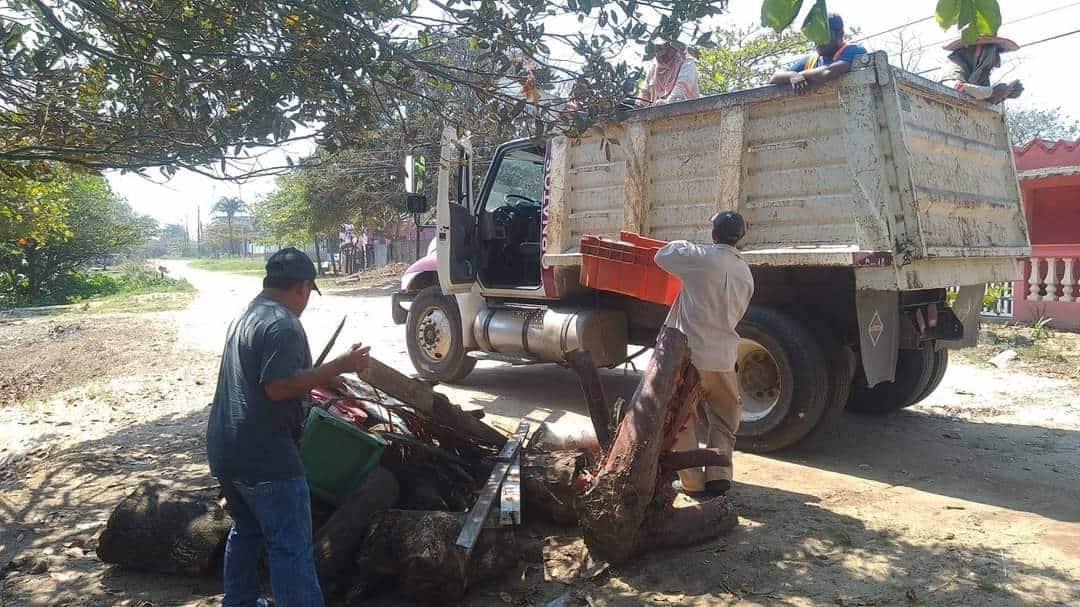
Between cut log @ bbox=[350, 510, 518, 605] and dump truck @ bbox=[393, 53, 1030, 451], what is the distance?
7.01 feet

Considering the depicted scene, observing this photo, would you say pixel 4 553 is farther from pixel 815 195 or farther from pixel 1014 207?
pixel 1014 207

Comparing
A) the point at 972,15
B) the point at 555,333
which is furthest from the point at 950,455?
the point at 972,15

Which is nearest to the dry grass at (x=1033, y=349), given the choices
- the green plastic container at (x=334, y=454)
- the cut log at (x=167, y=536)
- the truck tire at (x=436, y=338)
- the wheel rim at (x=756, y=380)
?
the wheel rim at (x=756, y=380)

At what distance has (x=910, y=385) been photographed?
5926mm

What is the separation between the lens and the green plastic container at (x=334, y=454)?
10.9ft

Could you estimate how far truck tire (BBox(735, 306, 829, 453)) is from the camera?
15.9 ft

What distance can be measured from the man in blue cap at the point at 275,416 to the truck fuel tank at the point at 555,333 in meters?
3.49

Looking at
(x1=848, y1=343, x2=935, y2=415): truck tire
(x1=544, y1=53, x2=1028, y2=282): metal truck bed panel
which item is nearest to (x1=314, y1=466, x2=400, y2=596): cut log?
(x1=544, y1=53, x2=1028, y2=282): metal truck bed panel

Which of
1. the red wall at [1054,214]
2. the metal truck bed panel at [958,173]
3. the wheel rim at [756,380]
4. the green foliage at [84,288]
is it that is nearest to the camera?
the metal truck bed panel at [958,173]

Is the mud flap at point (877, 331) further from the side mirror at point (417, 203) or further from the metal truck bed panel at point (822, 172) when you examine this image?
the side mirror at point (417, 203)

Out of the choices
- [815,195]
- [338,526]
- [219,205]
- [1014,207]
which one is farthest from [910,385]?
[219,205]

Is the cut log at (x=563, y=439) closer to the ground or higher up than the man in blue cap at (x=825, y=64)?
closer to the ground

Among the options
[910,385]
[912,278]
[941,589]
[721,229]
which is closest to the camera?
[941,589]

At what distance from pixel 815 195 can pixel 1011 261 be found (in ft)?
6.91
